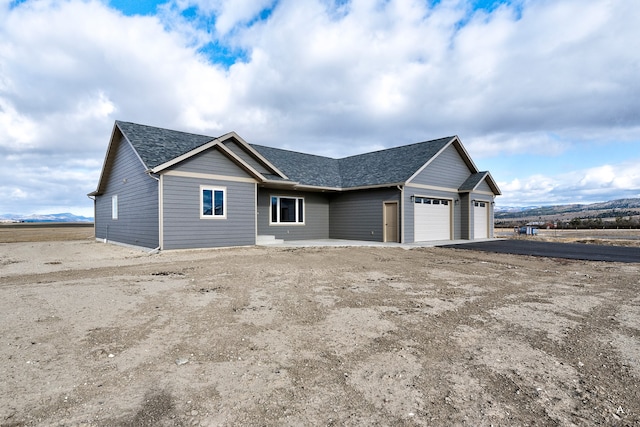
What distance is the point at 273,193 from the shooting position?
17938 mm

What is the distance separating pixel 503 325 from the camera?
4.60 meters

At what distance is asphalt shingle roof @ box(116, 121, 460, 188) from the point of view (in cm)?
1429

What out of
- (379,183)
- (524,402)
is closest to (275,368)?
(524,402)

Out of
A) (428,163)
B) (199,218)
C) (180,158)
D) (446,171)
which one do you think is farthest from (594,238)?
(180,158)

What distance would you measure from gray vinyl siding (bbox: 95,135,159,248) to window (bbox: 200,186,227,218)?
169 cm

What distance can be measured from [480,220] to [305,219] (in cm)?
1145

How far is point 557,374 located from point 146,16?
15.2 metres

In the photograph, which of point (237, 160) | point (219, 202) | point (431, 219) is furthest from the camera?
point (431, 219)

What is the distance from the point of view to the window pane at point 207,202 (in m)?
13.8

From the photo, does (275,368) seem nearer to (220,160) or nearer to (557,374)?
(557,374)

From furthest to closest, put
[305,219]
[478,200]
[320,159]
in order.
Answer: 1. [320,159]
2. [478,200]
3. [305,219]

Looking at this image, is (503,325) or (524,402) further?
(503,325)

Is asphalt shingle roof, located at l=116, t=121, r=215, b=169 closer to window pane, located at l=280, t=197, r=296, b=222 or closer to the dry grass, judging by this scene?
window pane, located at l=280, t=197, r=296, b=222

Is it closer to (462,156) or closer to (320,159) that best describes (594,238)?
(462,156)
